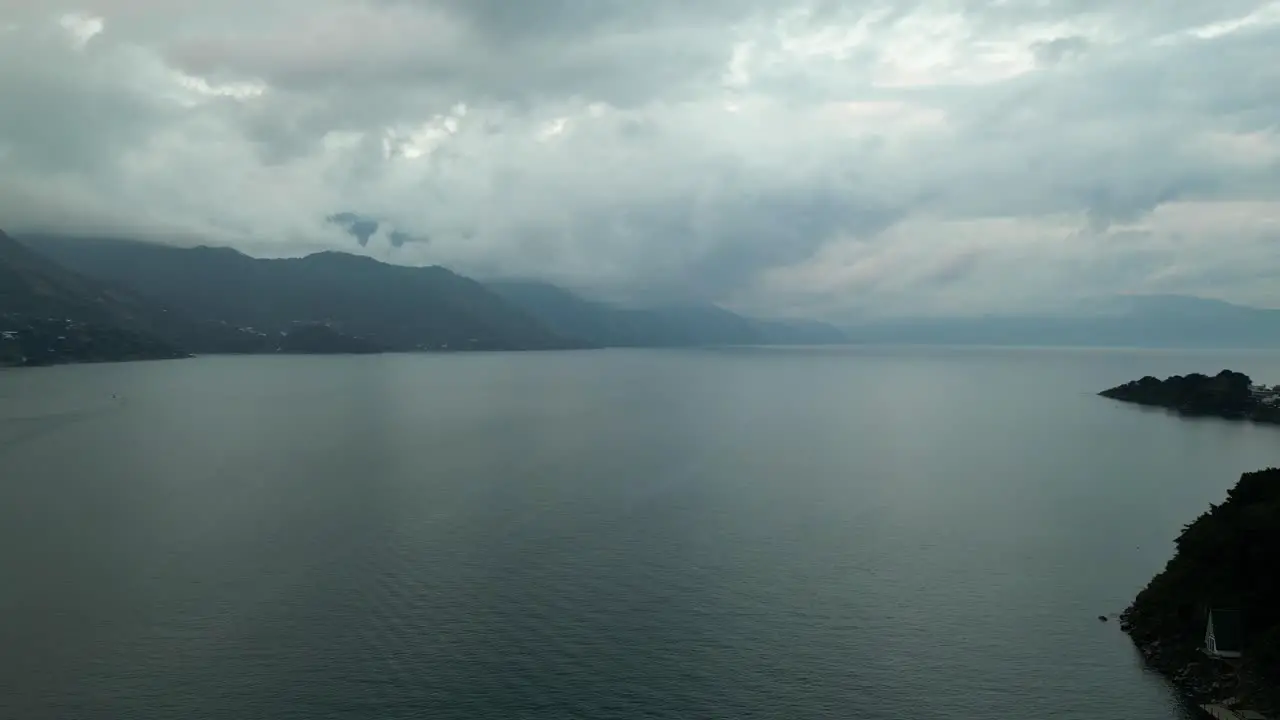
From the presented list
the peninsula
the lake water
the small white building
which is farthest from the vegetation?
the peninsula

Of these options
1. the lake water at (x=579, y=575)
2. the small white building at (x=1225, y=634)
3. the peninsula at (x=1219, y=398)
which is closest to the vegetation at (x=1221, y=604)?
the small white building at (x=1225, y=634)

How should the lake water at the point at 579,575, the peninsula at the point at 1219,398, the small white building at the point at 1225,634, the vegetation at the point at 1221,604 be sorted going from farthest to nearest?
1. the peninsula at the point at 1219,398
2. the small white building at the point at 1225,634
3. the lake water at the point at 579,575
4. the vegetation at the point at 1221,604

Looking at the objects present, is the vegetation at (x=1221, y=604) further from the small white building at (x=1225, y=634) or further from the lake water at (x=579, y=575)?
the lake water at (x=579, y=575)

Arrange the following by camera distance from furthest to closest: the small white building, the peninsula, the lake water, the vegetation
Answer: the peninsula, the small white building, the lake water, the vegetation

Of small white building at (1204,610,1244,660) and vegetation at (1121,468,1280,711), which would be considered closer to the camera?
vegetation at (1121,468,1280,711)

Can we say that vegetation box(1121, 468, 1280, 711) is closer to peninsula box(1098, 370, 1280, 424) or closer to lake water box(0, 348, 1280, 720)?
lake water box(0, 348, 1280, 720)

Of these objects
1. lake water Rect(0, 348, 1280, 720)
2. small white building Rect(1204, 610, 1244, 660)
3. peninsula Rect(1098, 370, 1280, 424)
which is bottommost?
lake water Rect(0, 348, 1280, 720)

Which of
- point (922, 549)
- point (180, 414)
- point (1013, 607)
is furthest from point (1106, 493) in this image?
point (180, 414)
